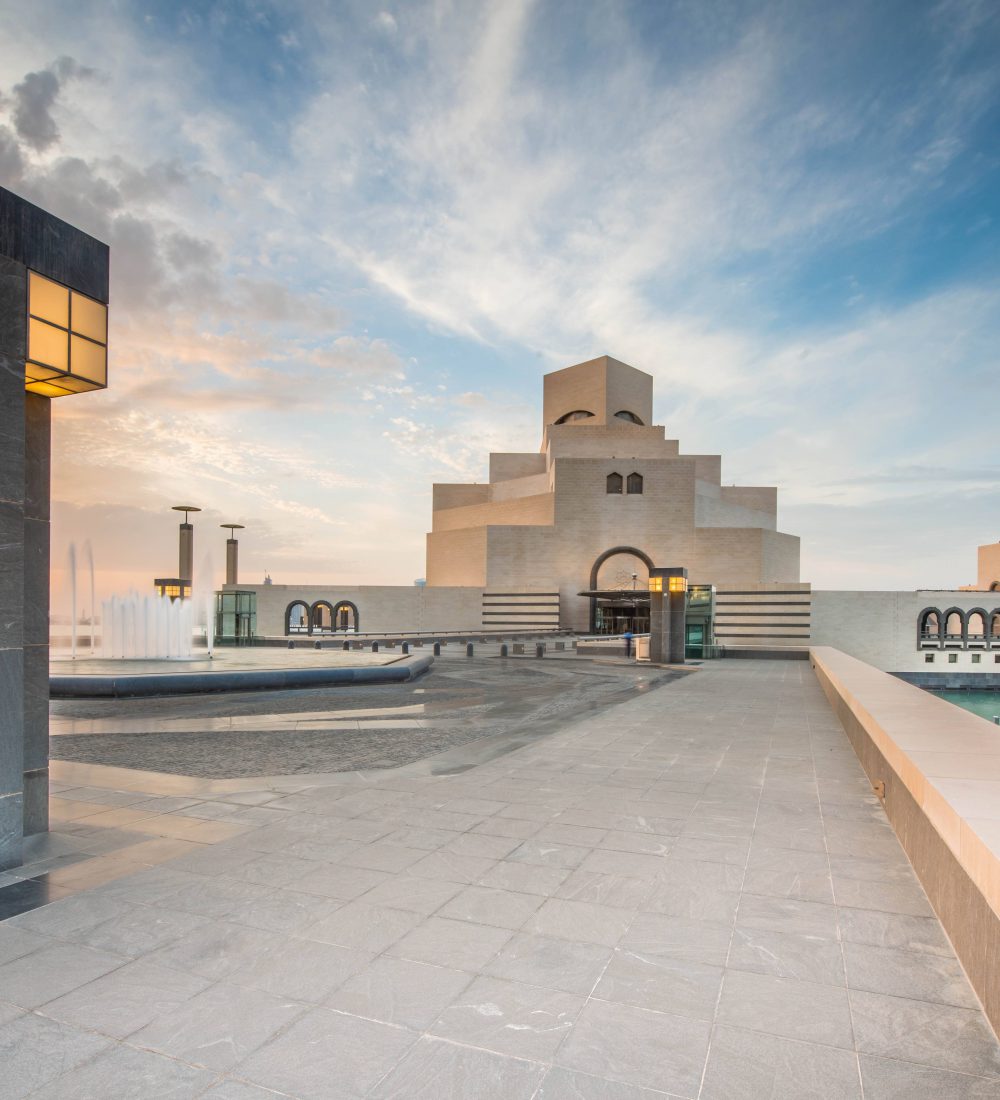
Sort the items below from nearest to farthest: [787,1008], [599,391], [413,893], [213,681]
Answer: [787,1008] → [413,893] → [213,681] → [599,391]

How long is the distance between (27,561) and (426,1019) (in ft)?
14.1

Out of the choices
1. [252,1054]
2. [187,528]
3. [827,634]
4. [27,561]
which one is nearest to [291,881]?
[252,1054]

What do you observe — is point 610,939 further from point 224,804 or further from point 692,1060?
point 224,804

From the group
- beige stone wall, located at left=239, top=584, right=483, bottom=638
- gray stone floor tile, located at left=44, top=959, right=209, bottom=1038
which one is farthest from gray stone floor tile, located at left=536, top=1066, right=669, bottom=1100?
beige stone wall, located at left=239, top=584, right=483, bottom=638

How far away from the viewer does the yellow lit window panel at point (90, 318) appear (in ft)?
17.4

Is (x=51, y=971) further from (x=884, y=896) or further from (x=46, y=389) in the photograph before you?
(x=884, y=896)

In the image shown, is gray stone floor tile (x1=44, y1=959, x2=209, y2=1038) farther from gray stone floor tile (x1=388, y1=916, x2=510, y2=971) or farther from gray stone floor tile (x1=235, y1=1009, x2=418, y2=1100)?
gray stone floor tile (x1=388, y1=916, x2=510, y2=971)

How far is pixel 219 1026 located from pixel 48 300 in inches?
188

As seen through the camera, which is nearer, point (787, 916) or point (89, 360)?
point (787, 916)

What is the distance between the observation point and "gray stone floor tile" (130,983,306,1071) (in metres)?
2.77

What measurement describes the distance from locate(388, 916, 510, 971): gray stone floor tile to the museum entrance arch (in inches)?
1730

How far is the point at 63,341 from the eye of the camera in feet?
16.9

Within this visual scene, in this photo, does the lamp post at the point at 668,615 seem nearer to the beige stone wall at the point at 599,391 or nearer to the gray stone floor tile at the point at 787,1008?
the gray stone floor tile at the point at 787,1008

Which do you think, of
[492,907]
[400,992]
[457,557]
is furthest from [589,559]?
[400,992]
